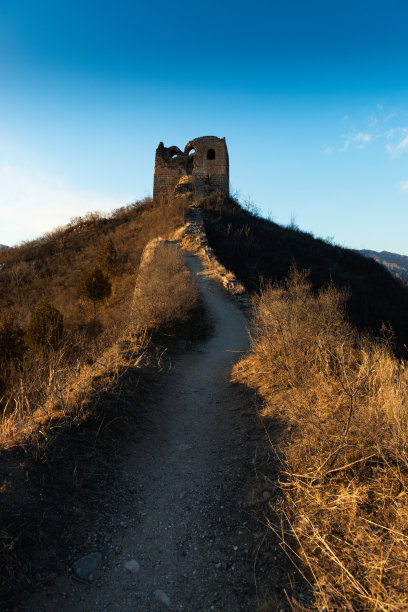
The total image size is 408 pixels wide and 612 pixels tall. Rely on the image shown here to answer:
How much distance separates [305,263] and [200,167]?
12.2 m

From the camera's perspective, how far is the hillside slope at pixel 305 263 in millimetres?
17984

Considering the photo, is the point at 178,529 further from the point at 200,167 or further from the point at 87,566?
the point at 200,167

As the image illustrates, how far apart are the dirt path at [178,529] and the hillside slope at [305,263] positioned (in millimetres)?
11168

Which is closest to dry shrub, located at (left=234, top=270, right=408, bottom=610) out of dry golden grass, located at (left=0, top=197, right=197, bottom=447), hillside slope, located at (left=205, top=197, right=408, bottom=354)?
dry golden grass, located at (left=0, top=197, right=197, bottom=447)

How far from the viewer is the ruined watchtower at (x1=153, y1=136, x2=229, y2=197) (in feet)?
87.3

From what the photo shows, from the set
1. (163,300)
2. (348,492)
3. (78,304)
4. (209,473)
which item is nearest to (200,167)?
(78,304)

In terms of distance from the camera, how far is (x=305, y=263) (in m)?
22.2

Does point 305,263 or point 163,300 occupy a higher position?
point 305,263

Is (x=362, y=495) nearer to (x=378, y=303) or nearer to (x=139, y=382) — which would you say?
(x=139, y=382)

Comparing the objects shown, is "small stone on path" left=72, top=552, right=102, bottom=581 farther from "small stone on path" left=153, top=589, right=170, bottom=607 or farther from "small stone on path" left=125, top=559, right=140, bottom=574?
"small stone on path" left=153, top=589, right=170, bottom=607

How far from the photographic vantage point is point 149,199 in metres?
27.5

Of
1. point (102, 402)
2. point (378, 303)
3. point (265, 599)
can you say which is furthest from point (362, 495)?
point (378, 303)

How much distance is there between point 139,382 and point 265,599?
3.53 meters

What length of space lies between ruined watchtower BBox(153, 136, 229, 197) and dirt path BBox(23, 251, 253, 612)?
24.5 meters
